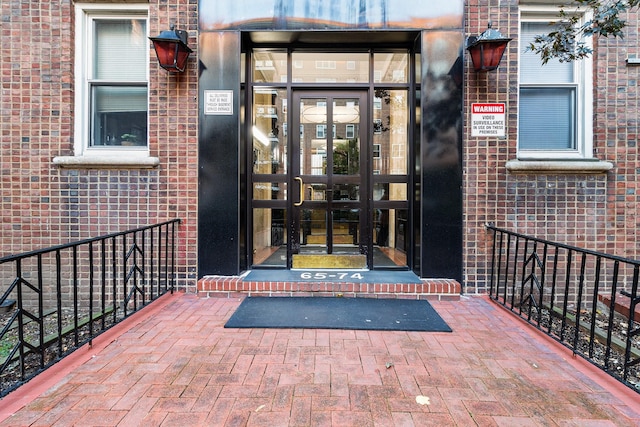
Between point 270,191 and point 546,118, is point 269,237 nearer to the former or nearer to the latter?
→ point 270,191

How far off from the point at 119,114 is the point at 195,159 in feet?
4.18

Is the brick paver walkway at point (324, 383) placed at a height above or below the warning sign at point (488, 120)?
below

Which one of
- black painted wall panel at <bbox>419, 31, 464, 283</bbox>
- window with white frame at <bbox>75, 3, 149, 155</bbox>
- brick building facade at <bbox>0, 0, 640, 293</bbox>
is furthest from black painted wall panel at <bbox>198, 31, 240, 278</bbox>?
black painted wall panel at <bbox>419, 31, 464, 283</bbox>

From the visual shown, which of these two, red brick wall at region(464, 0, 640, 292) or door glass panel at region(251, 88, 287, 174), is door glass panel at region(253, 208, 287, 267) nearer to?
door glass panel at region(251, 88, 287, 174)

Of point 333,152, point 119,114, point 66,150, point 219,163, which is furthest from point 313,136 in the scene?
point 66,150

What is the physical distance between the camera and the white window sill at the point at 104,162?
4.13 m

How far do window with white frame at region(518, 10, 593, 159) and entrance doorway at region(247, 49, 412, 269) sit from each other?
1487 mm

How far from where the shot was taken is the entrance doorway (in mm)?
4609

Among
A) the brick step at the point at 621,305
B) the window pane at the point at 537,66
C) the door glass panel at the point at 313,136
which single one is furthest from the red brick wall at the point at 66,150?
the brick step at the point at 621,305

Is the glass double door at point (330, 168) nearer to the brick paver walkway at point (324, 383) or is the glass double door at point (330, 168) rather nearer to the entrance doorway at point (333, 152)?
the entrance doorway at point (333, 152)

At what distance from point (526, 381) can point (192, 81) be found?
181 inches

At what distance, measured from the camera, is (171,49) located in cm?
395

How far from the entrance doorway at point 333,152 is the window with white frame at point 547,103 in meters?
1.49

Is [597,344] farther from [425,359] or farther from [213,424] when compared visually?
[213,424]
